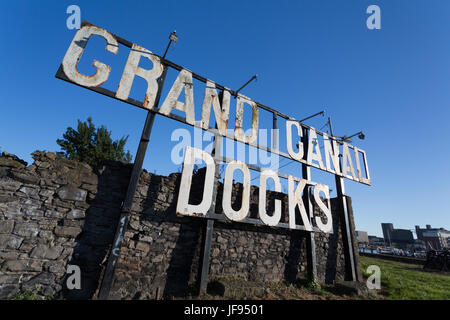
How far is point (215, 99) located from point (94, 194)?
512 centimetres

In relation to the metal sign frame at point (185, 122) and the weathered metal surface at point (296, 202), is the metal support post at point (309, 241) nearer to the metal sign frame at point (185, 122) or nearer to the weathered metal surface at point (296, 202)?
the metal sign frame at point (185, 122)

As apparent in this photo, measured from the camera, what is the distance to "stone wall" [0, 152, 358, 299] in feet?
14.6

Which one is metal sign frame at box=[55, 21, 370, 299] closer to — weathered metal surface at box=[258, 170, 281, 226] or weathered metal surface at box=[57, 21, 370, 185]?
weathered metal surface at box=[57, 21, 370, 185]

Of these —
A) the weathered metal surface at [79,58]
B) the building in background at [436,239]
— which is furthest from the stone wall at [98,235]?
the building in background at [436,239]

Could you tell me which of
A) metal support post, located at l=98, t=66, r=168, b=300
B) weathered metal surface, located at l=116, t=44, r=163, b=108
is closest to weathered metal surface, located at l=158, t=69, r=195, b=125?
metal support post, located at l=98, t=66, r=168, b=300

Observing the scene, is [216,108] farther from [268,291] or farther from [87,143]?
A: [87,143]

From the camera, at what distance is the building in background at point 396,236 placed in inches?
2292

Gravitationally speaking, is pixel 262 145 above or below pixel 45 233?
above

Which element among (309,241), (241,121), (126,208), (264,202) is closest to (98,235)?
(126,208)

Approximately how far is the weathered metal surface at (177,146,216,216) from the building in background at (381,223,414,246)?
72.0m

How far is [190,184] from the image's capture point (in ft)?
20.0
